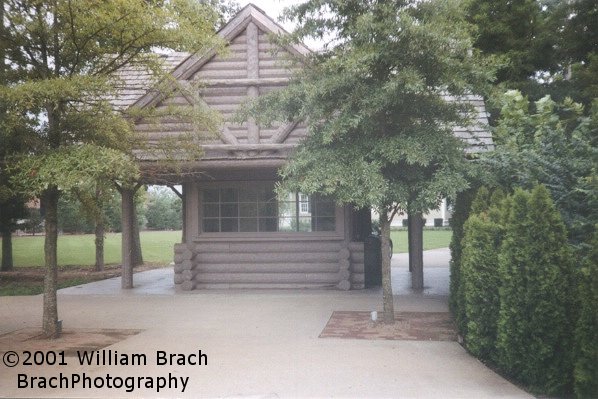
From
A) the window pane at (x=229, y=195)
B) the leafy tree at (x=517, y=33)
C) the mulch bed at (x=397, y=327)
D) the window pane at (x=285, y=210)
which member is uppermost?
the leafy tree at (x=517, y=33)

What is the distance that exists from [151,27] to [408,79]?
11.7 feet

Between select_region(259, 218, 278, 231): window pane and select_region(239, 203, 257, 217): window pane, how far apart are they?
28 centimetres

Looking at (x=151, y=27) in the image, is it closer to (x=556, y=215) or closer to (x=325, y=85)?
(x=325, y=85)

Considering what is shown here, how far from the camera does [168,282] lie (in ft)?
47.2

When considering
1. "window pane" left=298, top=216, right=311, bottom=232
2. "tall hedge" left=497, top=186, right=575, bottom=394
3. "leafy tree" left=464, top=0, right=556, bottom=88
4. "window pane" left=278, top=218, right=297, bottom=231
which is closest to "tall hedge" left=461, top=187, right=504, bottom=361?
"tall hedge" left=497, top=186, right=575, bottom=394

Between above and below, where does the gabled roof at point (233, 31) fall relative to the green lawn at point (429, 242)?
above

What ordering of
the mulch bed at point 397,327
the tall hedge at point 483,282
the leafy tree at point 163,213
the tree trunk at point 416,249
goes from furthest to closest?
the leafy tree at point 163,213 < the tree trunk at point 416,249 < the mulch bed at point 397,327 < the tall hedge at point 483,282

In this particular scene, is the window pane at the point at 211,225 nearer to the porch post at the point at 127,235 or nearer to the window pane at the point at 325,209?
the porch post at the point at 127,235

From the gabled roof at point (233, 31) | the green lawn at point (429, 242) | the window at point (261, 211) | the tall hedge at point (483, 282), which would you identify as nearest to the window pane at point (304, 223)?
the window at point (261, 211)

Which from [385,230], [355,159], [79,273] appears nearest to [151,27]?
[355,159]

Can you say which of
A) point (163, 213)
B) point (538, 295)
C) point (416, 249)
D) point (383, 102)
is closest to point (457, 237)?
point (383, 102)

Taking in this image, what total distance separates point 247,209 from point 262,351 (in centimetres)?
607

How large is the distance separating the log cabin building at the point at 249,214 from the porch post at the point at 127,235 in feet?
0.26

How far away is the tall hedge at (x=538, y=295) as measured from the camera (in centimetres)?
518
